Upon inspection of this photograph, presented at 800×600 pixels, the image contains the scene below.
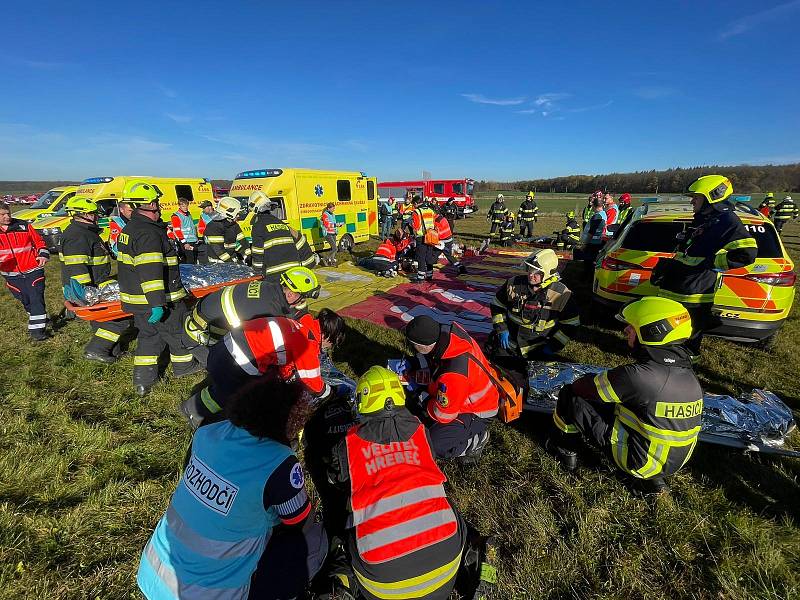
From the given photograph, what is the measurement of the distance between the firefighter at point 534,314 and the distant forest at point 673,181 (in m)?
38.3

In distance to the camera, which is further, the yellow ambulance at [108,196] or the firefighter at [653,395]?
the yellow ambulance at [108,196]

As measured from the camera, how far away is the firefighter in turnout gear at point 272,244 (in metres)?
5.61

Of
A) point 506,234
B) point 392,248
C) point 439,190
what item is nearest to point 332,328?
point 392,248

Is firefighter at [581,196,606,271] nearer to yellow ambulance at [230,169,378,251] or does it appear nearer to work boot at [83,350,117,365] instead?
yellow ambulance at [230,169,378,251]

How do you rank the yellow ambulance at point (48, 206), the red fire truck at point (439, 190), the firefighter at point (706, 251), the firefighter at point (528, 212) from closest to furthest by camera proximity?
the firefighter at point (706, 251), the yellow ambulance at point (48, 206), the firefighter at point (528, 212), the red fire truck at point (439, 190)

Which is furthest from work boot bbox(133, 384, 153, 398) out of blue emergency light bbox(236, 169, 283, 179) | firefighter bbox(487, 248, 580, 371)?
blue emergency light bbox(236, 169, 283, 179)

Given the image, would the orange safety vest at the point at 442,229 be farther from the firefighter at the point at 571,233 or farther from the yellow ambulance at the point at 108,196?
the yellow ambulance at the point at 108,196

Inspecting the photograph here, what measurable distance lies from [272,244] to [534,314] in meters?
3.97

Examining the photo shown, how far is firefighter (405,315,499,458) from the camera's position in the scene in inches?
112

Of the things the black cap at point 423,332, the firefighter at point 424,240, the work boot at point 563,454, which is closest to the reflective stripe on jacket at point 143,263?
the black cap at point 423,332

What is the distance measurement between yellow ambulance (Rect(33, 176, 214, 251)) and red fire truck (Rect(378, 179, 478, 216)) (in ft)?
54.5

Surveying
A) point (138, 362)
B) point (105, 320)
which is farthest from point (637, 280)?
point (105, 320)

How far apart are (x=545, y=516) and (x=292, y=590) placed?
1819mm

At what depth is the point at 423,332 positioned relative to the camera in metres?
2.90
